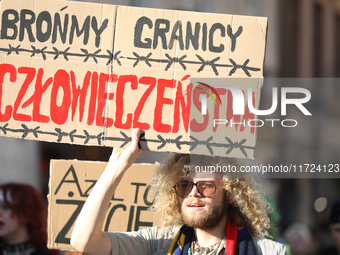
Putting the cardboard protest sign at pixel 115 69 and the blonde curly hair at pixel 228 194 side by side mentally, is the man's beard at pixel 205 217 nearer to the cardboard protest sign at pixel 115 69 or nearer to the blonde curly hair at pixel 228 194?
the blonde curly hair at pixel 228 194

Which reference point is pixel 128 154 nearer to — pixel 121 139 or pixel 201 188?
pixel 121 139

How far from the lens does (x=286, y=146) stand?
42.2 feet

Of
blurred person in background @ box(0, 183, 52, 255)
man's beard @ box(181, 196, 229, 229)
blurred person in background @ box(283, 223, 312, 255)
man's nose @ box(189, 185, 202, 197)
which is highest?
man's nose @ box(189, 185, 202, 197)

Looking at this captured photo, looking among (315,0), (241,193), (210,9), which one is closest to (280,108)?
(241,193)

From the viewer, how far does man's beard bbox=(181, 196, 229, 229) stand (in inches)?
86.0

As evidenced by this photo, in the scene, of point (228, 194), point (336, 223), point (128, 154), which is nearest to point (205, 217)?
point (228, 194)

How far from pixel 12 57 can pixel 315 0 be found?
15080 mm

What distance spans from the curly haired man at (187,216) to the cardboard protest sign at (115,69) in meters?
0.19

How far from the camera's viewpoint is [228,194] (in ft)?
7.72

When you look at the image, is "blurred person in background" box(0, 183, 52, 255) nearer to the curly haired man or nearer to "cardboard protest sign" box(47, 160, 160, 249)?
"cardboard protest sign" box(47, 160, 160, 249)

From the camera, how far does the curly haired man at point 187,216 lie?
6.87 ft

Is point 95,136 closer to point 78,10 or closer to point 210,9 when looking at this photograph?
point 78,10

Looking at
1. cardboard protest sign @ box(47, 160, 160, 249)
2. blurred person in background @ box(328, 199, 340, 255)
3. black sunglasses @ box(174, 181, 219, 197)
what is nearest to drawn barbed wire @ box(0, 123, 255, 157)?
black sunglasses @ box(174, 181, 219, 197)

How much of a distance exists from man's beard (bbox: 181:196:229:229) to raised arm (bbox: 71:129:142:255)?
43 centimetres
